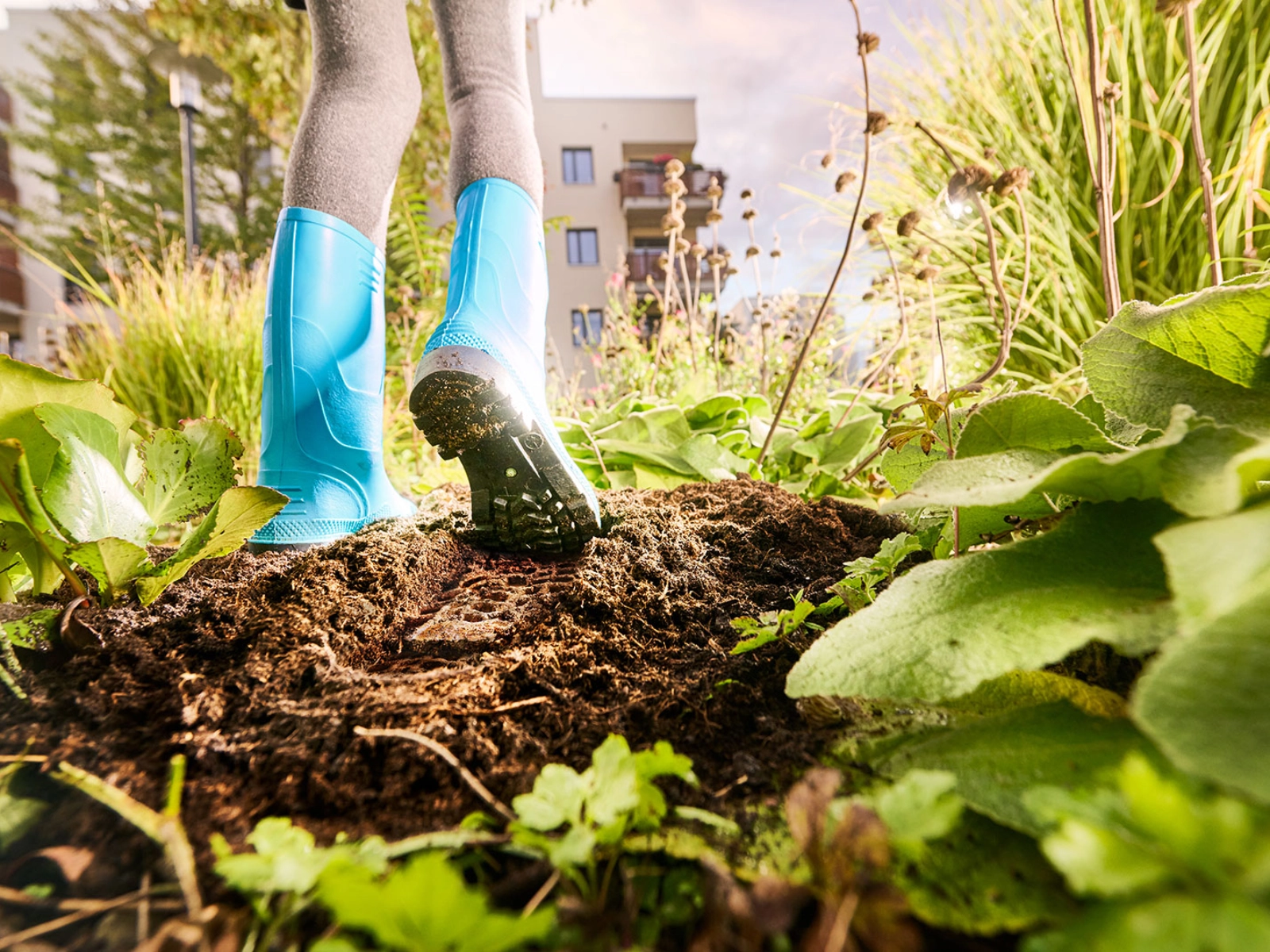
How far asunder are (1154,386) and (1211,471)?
240 millimetres

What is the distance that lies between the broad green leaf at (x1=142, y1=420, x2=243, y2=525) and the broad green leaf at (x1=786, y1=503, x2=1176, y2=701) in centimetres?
79

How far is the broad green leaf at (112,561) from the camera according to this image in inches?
27.1

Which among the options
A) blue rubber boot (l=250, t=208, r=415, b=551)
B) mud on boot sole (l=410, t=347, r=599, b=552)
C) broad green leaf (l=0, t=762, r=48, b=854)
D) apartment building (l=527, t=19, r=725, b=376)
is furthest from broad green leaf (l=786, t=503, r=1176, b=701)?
apartment building (l=527, t=19, r=725, b=376)

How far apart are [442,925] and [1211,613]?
387 millimetres

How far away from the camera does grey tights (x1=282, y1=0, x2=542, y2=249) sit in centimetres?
118

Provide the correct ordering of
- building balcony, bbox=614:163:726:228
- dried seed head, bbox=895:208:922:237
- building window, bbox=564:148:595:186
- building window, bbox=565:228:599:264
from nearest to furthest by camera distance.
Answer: dried seed head, bbox=895:208:922:237 → building balcony, bbox=614:163:726:228 → building window, bbox=565:228:599:264 → building window, bbox=564:148:595:186

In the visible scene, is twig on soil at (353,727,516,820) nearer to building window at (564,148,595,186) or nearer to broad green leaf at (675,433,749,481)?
broad green leaf at (675,433,749,481)

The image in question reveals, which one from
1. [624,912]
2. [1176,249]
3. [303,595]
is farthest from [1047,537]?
[1176,249]

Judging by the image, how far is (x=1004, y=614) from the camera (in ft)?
1.39

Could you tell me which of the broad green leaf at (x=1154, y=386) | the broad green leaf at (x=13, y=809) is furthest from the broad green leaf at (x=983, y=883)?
the broad green leaf at (x=13, y=809)

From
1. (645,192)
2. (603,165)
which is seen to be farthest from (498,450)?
(603,165)

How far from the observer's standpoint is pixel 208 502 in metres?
0.84

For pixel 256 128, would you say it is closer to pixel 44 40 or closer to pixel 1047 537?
pixel 44 40

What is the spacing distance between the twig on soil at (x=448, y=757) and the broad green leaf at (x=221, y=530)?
14.3 inches
